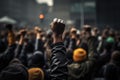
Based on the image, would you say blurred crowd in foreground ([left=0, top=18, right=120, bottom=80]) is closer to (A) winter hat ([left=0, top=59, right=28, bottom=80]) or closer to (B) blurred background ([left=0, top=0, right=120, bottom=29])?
(A) winter hat ([left=0, top=59, right=28, bottom=80])

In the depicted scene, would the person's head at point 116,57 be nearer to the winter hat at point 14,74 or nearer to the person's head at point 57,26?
the person's head at point 57,26

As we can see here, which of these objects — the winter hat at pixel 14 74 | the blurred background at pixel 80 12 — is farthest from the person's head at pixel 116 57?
the blurred background at pixel 80 12

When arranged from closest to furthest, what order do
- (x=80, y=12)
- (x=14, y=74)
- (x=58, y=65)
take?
1. (x=14, y=74)
2. (x=58, y=65)
3. (x=80, y=12)

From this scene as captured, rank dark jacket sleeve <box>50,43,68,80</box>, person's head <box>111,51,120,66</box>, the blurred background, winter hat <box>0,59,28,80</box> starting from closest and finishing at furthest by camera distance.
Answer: winter hat <box>0,59,28,80</box> < dark jacket sleeve <box>50,43,68,80</box> < person's head <box>111,51,120,66</box> < the blurred background

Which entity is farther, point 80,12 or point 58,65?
point 80,12

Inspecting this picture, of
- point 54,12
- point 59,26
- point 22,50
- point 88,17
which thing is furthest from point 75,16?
point 59,26

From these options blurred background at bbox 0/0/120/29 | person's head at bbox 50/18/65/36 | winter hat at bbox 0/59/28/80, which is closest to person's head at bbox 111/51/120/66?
person's head at bbox 50/18/65/36

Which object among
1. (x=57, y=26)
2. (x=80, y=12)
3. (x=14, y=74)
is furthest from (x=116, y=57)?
(x=80, y=12)

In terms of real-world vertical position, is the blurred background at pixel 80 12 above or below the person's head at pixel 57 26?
below

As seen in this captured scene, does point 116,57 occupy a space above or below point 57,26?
below

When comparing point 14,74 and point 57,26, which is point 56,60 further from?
point 14,74

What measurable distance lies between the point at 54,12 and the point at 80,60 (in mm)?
54374

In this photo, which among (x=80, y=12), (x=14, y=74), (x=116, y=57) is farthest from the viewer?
(x=80, y=12)

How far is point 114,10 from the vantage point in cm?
4894
